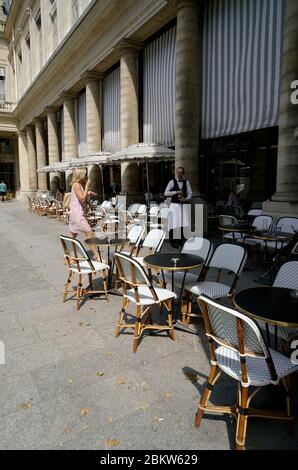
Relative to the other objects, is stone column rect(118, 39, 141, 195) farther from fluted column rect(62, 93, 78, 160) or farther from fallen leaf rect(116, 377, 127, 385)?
fallen leaf rect(116, 377, 127, 385)

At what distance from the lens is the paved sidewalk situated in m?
2.28

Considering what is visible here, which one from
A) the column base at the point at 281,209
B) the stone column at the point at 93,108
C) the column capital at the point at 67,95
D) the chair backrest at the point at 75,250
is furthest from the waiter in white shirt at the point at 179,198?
the column capital at the point at 67,95

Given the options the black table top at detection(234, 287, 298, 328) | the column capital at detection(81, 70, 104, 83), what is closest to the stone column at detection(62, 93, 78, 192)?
the column capital at detection(81, 70, 104, 83)

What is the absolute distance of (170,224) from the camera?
26.7 ft

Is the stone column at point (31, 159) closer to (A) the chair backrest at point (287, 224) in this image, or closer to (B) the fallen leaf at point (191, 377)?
(A) the chair backrest at point (287, 224)

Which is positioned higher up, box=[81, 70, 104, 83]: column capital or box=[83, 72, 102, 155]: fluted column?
box=[81, 70, 104, 83]: column capital

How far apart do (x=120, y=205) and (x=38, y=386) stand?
10284mm

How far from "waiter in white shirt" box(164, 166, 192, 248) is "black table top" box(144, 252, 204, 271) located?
3617 millimetres

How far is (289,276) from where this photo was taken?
3326mm

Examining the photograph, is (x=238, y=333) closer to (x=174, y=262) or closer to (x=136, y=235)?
(x=174, y=262)

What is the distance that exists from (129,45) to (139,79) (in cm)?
145

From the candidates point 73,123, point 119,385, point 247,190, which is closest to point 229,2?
point 247,190

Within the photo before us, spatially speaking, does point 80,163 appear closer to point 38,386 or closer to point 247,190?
point 247,190

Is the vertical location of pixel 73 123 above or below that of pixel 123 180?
above
